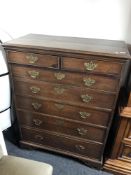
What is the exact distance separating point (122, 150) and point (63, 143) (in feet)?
1.69

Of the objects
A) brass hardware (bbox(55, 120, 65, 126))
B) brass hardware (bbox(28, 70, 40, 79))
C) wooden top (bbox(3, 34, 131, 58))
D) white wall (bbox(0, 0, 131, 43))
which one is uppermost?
white wall (bbox(0, 0, 131, 43))

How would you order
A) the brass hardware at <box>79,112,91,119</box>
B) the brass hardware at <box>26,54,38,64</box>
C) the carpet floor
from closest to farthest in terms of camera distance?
the brass hardware at <box>26,54,38,64</box> < the brass hardware at <box>79,112,91,119</box> < the carpet floor

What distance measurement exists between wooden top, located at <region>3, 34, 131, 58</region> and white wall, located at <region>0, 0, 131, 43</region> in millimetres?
104

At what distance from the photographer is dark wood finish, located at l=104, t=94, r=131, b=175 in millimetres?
1370

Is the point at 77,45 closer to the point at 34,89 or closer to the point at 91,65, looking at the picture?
the point at 91,65

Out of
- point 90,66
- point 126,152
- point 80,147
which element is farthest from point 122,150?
point 90,66

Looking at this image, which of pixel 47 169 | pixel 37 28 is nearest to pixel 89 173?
pixel 47 169

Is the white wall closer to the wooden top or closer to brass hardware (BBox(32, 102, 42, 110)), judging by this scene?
the wooden top

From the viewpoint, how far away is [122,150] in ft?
5.03

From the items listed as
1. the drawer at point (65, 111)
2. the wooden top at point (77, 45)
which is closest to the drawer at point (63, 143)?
the drawer at point (65, 111)

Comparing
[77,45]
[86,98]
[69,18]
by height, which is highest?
[69,18]

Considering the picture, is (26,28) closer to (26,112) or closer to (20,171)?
(26,112)

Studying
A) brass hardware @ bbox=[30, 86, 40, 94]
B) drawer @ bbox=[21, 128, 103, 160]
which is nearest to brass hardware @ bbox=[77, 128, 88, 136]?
drawer @ bbox=[21, 128, 103, 160]

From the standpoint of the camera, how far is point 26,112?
5.16ft
